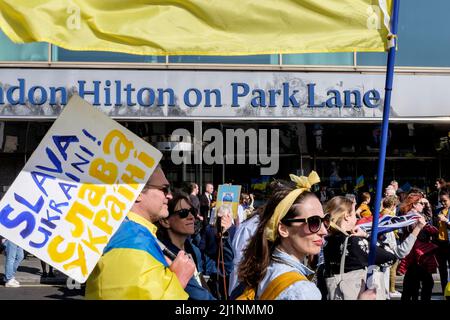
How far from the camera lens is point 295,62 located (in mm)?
16000

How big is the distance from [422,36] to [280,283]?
14.2 meters

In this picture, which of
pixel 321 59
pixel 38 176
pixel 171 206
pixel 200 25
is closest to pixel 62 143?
pixel 38 176

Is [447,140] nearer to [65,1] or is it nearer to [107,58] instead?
[107,58]

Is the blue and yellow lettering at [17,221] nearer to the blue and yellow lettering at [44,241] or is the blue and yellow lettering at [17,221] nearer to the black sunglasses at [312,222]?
the blue and yellow lettering at [44,241]

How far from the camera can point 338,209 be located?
5547 millimetres

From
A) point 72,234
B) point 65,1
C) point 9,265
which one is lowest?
point 9,265

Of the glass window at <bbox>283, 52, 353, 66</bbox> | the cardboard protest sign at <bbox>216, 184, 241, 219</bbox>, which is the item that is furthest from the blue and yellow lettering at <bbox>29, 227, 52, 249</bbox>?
the glass window at <bbox>283, 52, 353, 66</bbox>

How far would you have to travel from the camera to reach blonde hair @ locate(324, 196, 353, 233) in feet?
17.9

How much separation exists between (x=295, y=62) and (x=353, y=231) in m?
11.0

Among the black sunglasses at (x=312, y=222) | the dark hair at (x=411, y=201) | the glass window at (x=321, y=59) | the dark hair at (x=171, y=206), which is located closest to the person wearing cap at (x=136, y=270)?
the black sunglasses at (x=312, y=222)

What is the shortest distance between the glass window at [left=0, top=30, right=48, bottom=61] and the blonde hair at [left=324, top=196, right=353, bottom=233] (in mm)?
11447

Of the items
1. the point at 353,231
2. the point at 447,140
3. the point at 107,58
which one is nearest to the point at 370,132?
the point at 447,140

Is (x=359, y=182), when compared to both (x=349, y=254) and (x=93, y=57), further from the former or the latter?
(x=349, y=254)

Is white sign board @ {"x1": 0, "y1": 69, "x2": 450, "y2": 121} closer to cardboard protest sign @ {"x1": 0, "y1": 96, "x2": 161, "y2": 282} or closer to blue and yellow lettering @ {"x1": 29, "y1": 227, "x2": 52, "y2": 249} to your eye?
cardboard protest sign @ {"x1": 0, "y1": 96, "x2": 161, "y2": 282}
